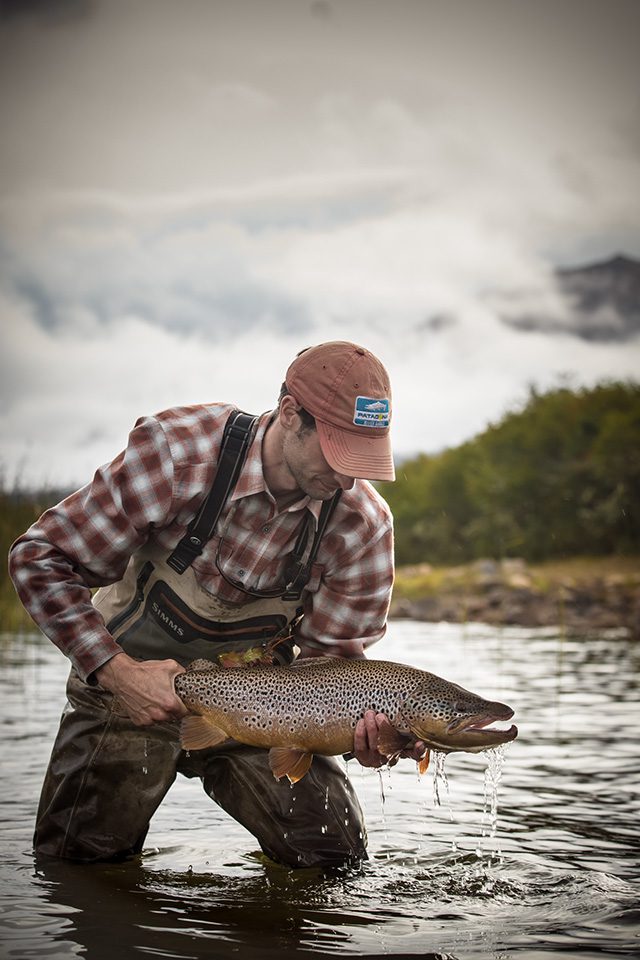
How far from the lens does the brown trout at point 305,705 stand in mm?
4457

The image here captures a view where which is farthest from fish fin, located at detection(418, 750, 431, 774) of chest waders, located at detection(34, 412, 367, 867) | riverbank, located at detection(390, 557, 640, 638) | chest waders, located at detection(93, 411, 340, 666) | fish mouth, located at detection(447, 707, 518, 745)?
riverbank, located at detection(390, 557, 640, 638)

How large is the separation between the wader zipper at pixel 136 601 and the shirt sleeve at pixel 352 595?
2.20 ft

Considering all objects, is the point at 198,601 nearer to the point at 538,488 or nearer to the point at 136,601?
the point at 136,601

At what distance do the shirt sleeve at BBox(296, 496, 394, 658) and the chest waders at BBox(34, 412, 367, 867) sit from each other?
0.38ft

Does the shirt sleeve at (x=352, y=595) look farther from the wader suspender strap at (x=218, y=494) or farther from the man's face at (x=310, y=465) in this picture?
the wader suspender strap at (x=218, y=494)

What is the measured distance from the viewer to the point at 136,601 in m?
4.94

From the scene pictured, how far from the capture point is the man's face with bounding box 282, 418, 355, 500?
4609 mm

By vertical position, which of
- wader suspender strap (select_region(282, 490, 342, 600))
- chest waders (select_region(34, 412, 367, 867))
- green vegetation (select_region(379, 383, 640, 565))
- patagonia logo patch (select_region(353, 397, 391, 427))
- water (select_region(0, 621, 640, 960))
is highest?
green vegetation (select_region(379, 383, 640, 565))

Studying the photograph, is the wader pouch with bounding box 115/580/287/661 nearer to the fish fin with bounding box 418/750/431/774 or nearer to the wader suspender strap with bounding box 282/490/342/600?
the wader suspender strap with bounding box 282/490/342/600

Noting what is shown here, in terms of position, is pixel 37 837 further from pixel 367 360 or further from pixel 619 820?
pixel 619 820

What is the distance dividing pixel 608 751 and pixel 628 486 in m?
40.1

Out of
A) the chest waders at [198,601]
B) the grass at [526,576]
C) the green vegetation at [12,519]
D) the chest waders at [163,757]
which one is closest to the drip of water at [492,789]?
the chest waders at [163,757]

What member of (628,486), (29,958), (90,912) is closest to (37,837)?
(90,912)

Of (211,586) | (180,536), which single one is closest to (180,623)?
(211,586)
